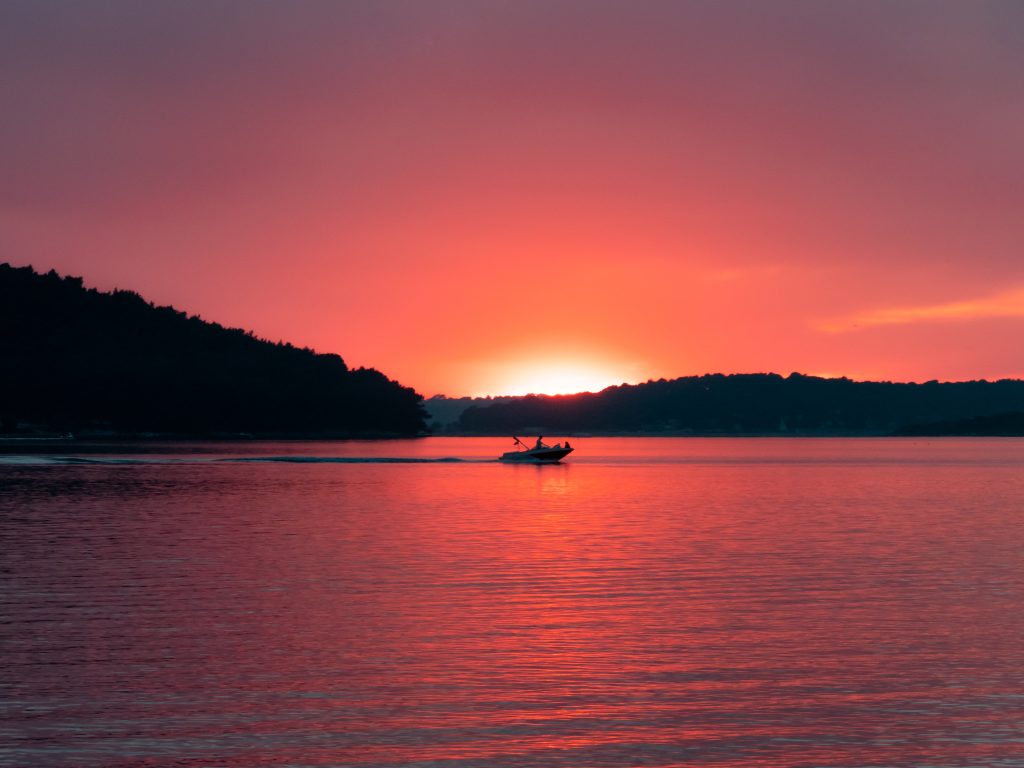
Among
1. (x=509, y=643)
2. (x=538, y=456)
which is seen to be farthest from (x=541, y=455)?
(x=509, y=643)

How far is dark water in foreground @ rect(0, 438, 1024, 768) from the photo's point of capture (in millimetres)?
18156

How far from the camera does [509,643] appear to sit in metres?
26.4

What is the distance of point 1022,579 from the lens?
3794 cm

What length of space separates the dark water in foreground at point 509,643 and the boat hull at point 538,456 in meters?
99.6

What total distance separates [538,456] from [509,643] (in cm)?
13781

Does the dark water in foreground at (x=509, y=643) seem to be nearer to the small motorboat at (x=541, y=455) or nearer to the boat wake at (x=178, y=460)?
the boat wake at (x=178, y=460)

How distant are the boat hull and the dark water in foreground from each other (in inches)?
3922

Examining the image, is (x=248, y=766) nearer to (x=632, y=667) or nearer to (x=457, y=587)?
(x=632, y=667)

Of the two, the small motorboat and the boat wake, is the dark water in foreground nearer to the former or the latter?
the boat wake

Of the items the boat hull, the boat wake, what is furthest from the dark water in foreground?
the boat hull

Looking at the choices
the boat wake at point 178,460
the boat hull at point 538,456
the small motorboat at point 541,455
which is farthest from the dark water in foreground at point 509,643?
the boat hull at point 538,456

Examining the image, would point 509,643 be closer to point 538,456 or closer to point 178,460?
point 538,456

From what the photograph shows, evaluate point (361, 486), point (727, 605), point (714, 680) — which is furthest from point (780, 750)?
point (361, 486)

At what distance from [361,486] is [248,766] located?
85.0 m
